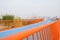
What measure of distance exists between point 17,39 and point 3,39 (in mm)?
50

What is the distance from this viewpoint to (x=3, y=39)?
44cm

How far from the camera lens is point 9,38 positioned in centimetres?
45

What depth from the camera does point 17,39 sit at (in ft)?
1.53

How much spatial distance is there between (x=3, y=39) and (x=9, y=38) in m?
0.02

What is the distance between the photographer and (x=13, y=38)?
0.46 metres

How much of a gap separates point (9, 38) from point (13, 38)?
1 cm

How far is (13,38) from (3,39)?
0.03 metres

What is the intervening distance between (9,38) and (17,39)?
0.09 ft
